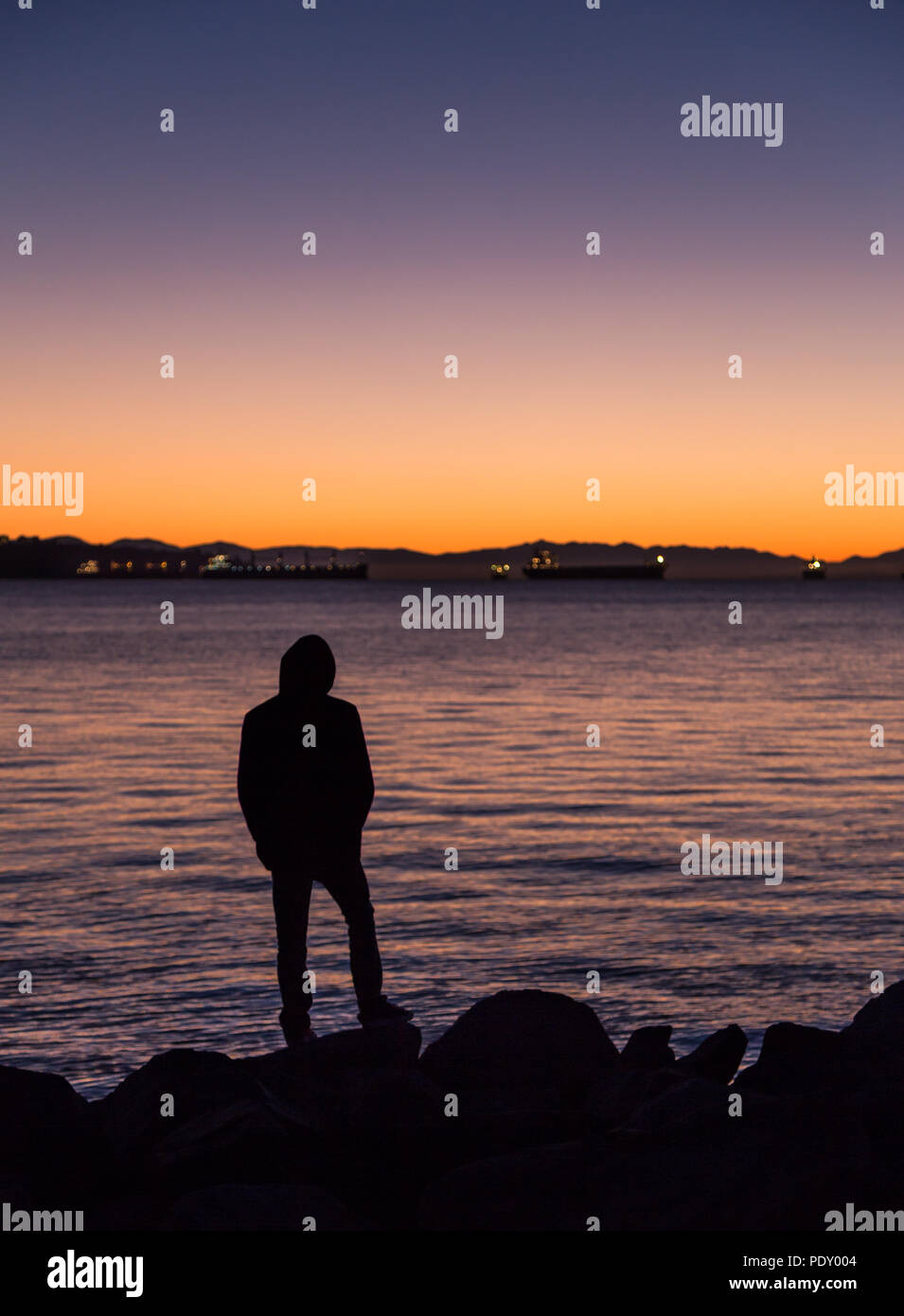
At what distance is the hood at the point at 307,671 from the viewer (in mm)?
7109

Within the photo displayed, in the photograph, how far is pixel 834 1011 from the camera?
1074 centimetres

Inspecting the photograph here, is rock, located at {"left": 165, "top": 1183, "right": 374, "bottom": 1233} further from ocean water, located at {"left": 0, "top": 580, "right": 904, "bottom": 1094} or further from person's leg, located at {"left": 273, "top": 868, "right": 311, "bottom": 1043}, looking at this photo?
ocean water, located at {"left": 0, "top": 580, "right": 904, "bottom": 1094}

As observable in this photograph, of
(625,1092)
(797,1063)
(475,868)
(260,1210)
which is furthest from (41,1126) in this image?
(475,868)

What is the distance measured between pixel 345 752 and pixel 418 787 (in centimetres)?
1610

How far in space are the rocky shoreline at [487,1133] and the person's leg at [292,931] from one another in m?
0.33

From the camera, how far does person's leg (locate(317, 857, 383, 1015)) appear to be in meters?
7.34

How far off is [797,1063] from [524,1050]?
4.83ft

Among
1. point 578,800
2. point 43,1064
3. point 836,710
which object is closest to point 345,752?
point 43,1064

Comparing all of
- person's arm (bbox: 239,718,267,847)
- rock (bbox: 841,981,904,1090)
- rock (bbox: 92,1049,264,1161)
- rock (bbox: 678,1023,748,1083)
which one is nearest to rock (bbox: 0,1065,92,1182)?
rock (bbox: 92,1049,264,1161)

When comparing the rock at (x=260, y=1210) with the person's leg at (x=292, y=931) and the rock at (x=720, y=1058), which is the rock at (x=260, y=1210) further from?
the rock at (x=720, y=1058)

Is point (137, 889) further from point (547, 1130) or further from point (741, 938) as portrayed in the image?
point (547, 1130)

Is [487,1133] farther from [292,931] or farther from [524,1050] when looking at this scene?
[292,931]

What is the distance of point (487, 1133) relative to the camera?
21.0 ft

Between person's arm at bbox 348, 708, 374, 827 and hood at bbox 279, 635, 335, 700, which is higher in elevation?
hood at bbox 279, 635, 335, 700
